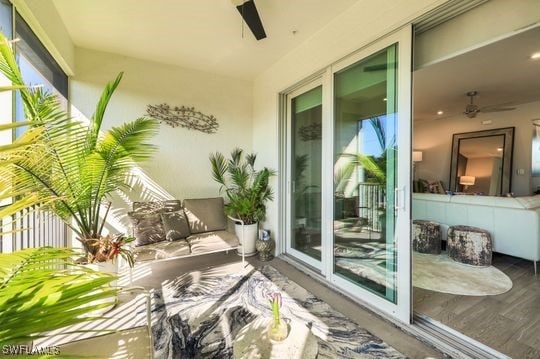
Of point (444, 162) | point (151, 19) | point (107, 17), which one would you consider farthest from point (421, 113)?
point (107, 17)

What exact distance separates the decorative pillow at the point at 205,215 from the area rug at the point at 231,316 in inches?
26.9

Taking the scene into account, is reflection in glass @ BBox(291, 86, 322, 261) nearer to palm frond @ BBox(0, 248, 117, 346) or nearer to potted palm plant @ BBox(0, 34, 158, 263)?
potted palm plant @ BBox(0, 34, 158, 263)

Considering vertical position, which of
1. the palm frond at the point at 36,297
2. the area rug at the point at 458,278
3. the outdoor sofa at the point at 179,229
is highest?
the palm frond at the point at 36,297

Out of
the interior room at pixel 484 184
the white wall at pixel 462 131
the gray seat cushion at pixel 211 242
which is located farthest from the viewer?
the white wall at pixel 462 131

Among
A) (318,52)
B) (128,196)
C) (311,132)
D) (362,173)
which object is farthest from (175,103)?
(362,173)

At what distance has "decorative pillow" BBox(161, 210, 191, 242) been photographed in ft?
10.7

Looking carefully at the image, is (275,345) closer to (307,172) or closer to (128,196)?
(307,172)

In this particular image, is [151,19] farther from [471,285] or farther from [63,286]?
[471,285]

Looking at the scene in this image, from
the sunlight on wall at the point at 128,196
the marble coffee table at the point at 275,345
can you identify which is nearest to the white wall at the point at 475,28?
the marble coffee table at the point at 275,345

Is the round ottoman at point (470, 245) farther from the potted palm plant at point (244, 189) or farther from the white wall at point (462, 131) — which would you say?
the white wall at point (462, 131)

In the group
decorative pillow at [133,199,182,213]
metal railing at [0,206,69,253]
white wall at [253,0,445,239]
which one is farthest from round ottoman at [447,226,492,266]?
metal railing at [0,206,69,253]

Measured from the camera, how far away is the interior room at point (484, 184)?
221cm

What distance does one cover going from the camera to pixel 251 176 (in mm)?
4348

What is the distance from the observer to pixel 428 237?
3.58m
